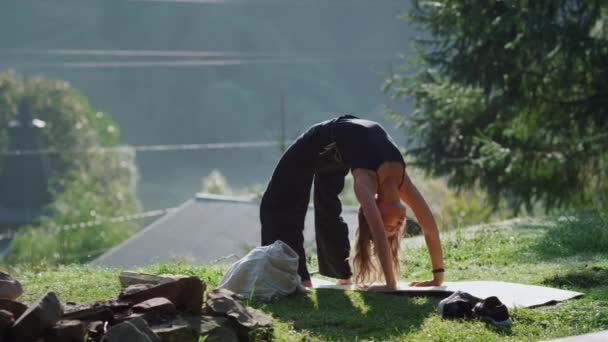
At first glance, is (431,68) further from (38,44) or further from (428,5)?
(38,44)

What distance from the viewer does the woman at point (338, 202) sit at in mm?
6353

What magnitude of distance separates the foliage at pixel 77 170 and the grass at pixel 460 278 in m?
19.9

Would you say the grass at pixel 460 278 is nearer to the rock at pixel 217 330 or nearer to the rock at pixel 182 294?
the rock at pixel 217 330

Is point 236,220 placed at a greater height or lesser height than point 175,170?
greater

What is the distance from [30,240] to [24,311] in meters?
24.4

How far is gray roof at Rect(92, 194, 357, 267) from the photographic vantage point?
17.0 meters

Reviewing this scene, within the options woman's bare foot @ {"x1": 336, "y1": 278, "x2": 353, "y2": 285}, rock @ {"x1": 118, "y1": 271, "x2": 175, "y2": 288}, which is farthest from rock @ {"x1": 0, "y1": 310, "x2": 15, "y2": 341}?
woman's bare foot @ {"x1": 336, "y1": 278, "x2": 353, "y2": 285}

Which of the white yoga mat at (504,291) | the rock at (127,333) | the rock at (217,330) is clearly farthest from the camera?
the white yoga mat at (504,291)

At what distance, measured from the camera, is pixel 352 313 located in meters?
5.97

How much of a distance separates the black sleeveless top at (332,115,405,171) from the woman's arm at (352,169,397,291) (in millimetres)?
80

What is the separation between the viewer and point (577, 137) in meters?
14.1

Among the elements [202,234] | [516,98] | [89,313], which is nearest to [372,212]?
[89,313]

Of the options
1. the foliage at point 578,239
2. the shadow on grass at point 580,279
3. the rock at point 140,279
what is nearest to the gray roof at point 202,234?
the foliage at point 578,239

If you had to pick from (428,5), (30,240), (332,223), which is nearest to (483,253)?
(332,223)
